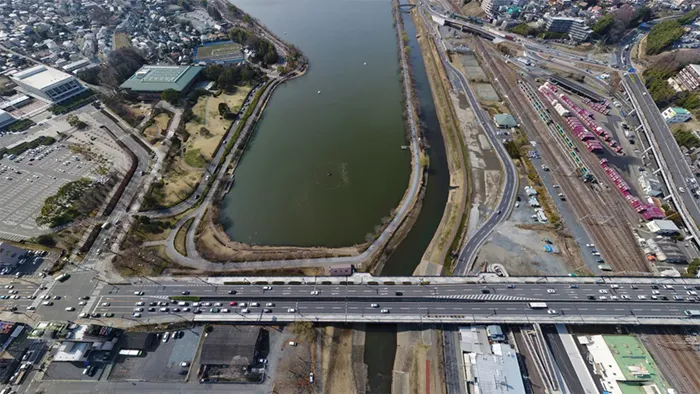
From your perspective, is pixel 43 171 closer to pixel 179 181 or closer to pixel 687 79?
pixel 179 181

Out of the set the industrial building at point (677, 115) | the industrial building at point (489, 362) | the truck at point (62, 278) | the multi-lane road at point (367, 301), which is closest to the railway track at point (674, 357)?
the multi-lane road at point (367, 301)

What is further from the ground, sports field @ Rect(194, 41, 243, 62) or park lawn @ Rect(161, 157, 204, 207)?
sports field @ Rect(194, 41, 243, 62)

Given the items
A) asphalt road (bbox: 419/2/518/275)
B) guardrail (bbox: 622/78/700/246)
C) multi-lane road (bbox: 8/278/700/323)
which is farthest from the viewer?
guardrail (bbox: 622/78/700/246)

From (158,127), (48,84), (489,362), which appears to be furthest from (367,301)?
(48,84)

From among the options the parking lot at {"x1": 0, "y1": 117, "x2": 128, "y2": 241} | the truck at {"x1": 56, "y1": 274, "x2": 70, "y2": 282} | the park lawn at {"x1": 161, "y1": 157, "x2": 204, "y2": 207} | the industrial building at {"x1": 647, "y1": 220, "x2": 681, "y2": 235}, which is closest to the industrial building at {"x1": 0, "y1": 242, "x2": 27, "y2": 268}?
the parking lot at {"x1": 0, "y1": 117, "x2": 128, "y2": 241}

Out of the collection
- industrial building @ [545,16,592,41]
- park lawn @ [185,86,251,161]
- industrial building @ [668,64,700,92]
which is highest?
industrial building @ [545,16,592,41]

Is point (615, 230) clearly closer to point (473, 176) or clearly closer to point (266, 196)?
point (473, 176)

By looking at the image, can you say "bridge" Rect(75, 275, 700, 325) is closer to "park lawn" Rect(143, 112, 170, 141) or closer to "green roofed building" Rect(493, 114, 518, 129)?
"green roofed building" Rect(493, 114, 518, 129)

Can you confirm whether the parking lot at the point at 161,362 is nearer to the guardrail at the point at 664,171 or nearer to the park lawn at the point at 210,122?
the park lawn at the point at 210,122
